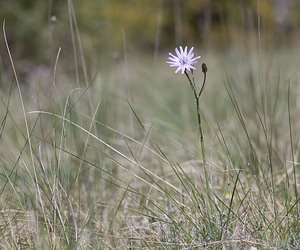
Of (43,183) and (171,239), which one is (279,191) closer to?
(171,239)

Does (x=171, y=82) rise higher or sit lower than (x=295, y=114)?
higher

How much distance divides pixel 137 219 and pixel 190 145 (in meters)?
0.90

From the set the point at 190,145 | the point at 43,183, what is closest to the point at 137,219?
the point at 43,183

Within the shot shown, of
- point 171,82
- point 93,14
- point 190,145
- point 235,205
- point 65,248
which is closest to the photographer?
point 65,248

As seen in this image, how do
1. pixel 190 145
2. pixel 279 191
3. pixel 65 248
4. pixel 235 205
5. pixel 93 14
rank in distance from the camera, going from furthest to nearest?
pixel 93 14, pixel 190 145, pixel 279 191, pixel 235 205, pixel 65 248

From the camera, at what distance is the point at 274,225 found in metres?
1.76

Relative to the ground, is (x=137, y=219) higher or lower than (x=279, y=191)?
lower

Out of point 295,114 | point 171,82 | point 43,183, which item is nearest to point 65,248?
point 43,183

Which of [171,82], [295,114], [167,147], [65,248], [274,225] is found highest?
[171,82]

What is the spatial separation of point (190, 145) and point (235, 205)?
3.22ft

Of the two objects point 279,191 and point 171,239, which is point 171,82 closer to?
point 279,191

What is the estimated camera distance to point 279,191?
2.14 metres

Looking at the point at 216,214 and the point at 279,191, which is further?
the point at 279,191

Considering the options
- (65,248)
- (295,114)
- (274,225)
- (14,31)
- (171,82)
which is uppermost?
(14,31)
